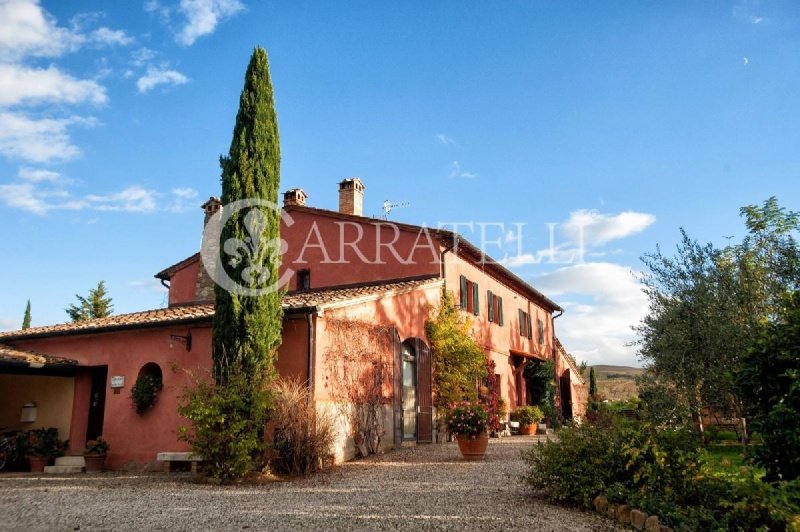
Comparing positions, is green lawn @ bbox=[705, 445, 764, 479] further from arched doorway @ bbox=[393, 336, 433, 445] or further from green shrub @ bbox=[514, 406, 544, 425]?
arched doorway @ bbox=[393, 336, 433, 445]

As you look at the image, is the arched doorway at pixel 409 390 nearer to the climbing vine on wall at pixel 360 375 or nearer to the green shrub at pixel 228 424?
the climbing vine on wall at pixel 360 375

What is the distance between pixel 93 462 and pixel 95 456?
14 cm

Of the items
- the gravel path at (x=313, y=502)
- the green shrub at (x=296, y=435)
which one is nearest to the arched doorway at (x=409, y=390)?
the gravel path at (x=313, y=502)

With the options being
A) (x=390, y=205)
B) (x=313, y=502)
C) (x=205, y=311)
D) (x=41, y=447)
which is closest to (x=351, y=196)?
(x=390, y=205)

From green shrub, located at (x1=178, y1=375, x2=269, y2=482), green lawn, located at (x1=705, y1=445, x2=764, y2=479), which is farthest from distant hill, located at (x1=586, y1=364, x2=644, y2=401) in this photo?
green shrub, located at (x1=178, y1=375, x2=269, y2=482)

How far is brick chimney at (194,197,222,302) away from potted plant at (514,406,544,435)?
10.8 metres

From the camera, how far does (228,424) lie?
8773 mm

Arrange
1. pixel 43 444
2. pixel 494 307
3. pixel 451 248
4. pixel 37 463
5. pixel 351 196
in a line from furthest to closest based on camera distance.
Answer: pixel 494 307
pixel 351 196
pixel 451 248
pixel 43 444
pixel 37 463

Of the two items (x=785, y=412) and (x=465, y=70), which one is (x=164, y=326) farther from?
(x=785, y=412)

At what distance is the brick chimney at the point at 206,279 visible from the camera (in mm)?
18359

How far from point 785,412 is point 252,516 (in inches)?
197

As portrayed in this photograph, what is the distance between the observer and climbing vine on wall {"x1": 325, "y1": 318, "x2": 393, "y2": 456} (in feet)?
35.0

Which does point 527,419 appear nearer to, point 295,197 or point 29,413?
point 295,197

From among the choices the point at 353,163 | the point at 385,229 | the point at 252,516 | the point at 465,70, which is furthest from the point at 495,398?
the point at 252,516
